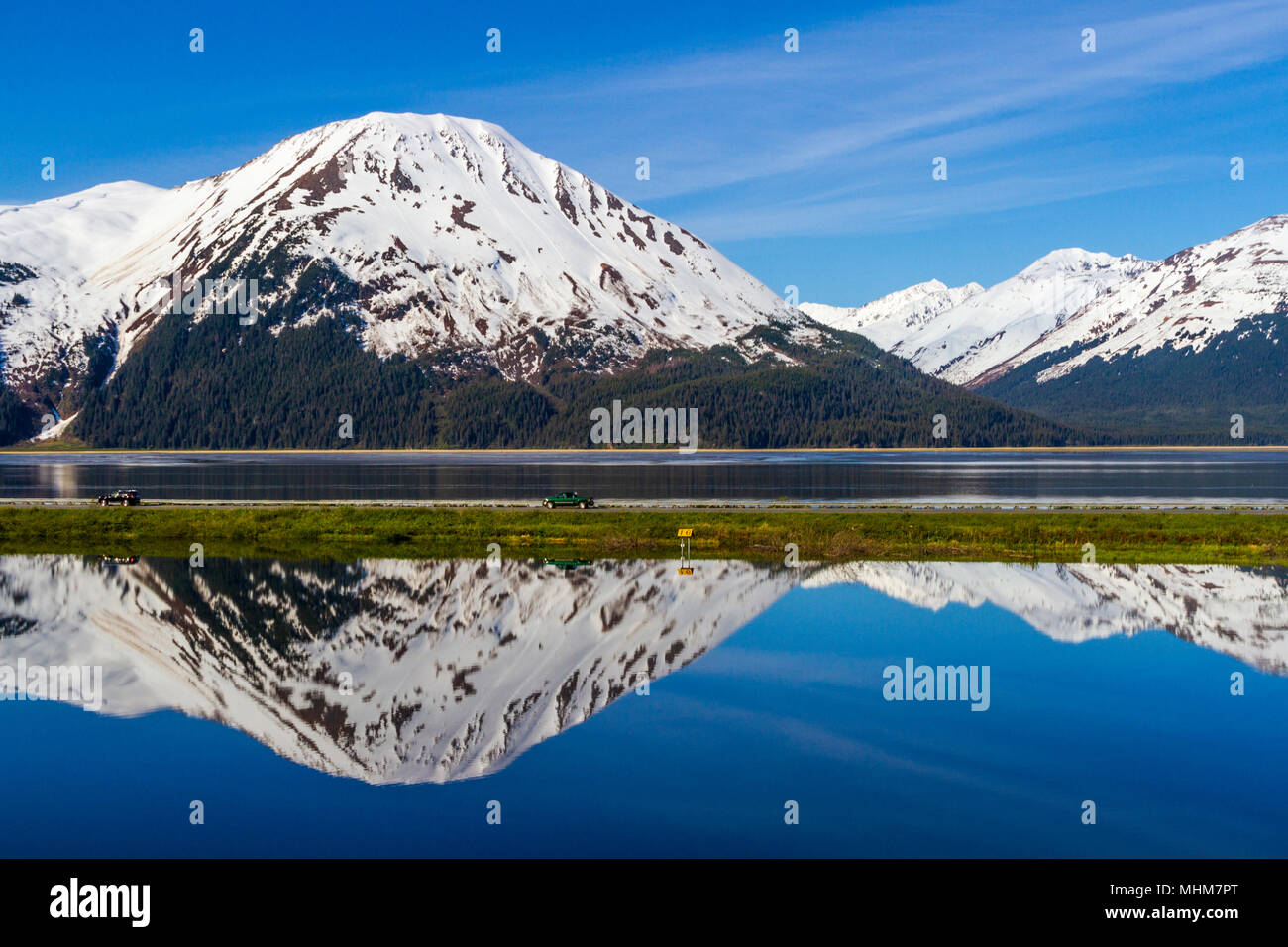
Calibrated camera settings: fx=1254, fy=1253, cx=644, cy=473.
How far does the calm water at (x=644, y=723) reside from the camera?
92.5ft

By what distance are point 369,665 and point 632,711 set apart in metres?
11.6

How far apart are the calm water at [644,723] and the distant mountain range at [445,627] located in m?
0.22

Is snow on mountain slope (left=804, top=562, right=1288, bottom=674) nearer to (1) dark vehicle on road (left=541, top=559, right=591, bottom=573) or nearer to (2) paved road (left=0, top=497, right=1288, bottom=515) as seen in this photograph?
(1) dark vehicle on road (left=541, top=559, right=591, bottom=573)

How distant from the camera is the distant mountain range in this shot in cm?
3791

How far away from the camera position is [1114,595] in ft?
201

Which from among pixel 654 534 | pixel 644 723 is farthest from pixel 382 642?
pixel 654 534

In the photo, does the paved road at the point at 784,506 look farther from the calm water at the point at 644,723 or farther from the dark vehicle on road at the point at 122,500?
the calm water at the point at 644,723

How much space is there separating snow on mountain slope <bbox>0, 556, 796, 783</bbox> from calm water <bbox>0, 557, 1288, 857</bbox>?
210 mm

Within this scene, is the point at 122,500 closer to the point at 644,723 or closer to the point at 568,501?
the point at 568,501

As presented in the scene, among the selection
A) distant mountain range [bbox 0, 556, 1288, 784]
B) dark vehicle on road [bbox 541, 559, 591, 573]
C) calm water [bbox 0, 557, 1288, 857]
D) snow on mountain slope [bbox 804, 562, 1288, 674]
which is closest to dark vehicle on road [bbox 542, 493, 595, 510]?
dark vehicle on road [bbox 541, 559, 591, 573]

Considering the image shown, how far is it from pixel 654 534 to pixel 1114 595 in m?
34.6
